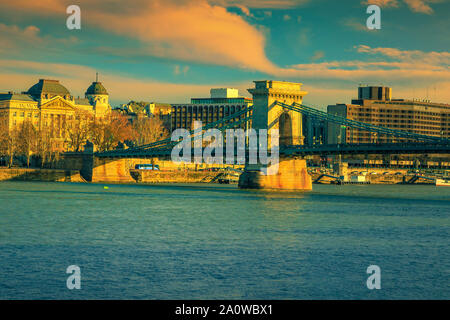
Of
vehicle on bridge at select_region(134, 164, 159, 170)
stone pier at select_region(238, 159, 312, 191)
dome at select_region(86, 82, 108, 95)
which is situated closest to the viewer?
stone pier at select_region(238, 159, 312, 191)

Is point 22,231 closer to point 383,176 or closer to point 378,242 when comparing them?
point 378,242

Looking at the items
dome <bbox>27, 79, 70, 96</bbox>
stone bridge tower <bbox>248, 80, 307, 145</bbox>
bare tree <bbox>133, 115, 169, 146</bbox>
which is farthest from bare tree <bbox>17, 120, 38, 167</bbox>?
dome <bbox>27, 79, 70, 96</bbox>

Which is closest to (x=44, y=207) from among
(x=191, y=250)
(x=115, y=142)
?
(x=191, y=250)

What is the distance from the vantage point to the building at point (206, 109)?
171750 millimetres

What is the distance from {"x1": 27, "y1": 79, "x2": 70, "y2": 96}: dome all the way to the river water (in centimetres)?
10256

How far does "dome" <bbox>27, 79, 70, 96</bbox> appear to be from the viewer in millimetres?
152375

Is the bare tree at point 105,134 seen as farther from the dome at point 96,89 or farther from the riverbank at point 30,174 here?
the dome at point 96,89

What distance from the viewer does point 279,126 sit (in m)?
84.7

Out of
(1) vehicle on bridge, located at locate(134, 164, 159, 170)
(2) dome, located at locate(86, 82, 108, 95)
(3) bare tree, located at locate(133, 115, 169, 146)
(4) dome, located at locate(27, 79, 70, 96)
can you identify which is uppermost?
(2) dome, located at locate(86, 82, 108, 95)

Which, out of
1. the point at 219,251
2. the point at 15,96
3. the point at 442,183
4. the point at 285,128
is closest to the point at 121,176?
the point at 285,128

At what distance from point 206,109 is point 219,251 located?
145m

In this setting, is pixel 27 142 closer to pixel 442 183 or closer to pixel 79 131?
pixel 79 131

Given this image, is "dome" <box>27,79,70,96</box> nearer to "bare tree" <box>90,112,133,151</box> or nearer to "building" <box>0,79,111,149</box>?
"building" <box>0,79,111,149</box>
